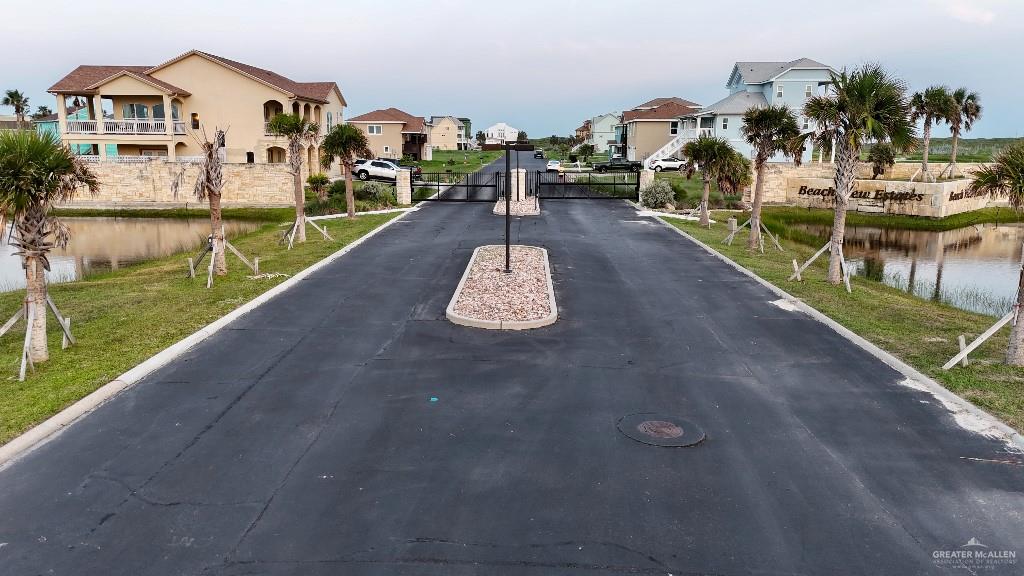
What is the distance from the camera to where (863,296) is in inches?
703

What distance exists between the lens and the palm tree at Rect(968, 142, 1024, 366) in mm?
11742

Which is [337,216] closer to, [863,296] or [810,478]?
[863,296]

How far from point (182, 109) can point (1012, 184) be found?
5225 cm

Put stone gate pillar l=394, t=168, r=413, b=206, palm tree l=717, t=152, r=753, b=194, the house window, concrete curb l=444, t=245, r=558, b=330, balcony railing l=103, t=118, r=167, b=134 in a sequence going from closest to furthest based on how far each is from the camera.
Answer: concrete curb l=444, t=245, r=558, b=330, palm tree l=717, t=152, r=753, b=194, stone gate pillar l=394, t=168, r=413, b=206, balcony railing l=103, t=118, r=167, b=134, the house window

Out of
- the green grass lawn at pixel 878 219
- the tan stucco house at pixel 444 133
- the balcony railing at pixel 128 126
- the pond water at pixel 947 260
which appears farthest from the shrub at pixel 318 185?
the tan stucco house at pixel 444 133

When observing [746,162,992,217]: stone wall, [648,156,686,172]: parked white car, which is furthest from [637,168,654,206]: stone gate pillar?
[648,156,686,172]: parked white car

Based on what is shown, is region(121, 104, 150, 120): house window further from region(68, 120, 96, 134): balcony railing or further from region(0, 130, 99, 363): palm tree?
region(0, 130, 99, 363): palm tree

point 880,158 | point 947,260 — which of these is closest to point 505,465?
point 947,260

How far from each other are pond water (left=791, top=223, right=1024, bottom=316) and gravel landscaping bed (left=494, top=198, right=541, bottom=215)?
13948 mm

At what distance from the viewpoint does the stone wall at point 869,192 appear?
141 feet

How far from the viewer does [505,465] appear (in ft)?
26.8

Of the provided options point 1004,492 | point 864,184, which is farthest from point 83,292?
point 864,184

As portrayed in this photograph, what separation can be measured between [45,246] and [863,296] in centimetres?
1796

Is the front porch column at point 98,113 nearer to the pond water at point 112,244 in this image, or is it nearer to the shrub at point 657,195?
the pond water at point 112,244
